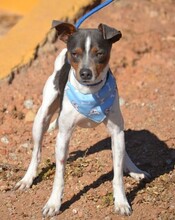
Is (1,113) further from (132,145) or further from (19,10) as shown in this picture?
(19,10)

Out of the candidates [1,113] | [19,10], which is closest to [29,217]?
[1,113]

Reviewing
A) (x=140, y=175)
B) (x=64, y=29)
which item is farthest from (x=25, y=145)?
(x=64, y=29)

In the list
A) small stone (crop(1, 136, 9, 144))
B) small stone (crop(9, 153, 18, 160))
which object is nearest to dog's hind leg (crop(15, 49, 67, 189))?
small stone (crop(9, 153, 18, 160))

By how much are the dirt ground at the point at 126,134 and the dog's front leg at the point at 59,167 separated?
0.39 ft

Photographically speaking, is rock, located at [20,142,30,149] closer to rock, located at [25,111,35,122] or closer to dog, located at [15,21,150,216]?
rock, located at [25,111,35,122]

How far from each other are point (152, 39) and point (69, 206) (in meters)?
4.52

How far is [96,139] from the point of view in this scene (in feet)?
27.8

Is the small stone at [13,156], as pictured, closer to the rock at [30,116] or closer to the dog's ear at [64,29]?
the rock at [30,116]

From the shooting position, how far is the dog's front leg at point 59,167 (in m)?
6.66

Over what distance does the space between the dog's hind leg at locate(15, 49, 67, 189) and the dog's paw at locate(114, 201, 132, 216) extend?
120 centimetres

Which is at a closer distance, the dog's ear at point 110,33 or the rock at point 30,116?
the dog's ear at point 110,33

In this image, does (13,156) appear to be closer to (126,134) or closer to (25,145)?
(25,145)

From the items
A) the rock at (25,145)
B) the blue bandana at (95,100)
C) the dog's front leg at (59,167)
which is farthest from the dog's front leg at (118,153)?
the rock at (25,145)

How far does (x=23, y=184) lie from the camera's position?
7422 millimetres
